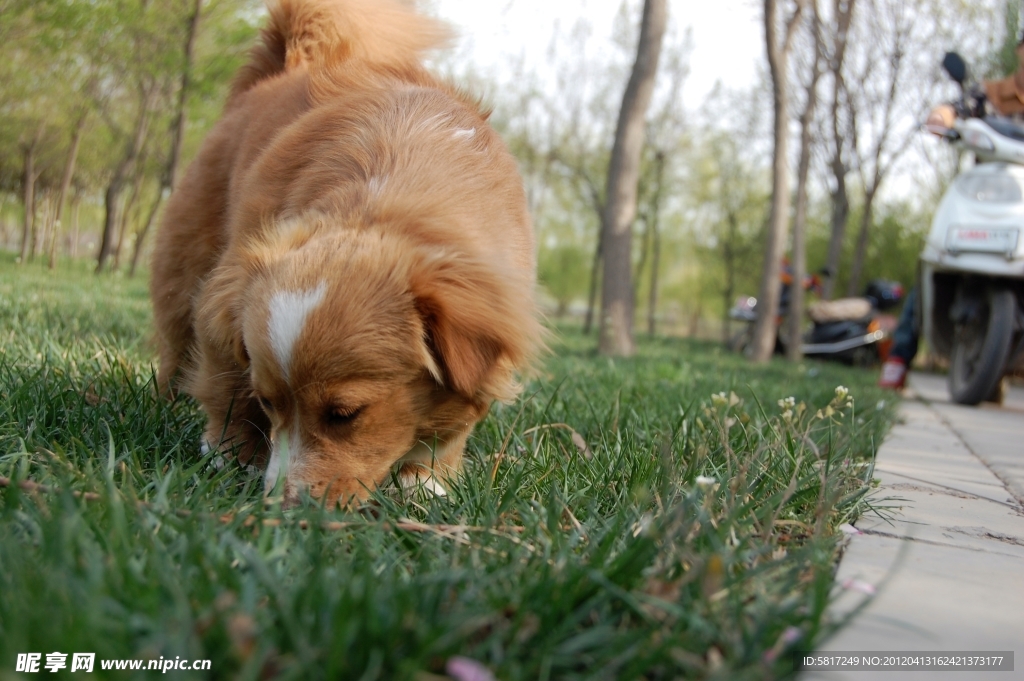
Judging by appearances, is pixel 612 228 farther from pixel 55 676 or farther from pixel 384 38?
pixel 55 676

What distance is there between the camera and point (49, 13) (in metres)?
5.84

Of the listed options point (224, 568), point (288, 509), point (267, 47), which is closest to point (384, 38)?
point (267, 47)

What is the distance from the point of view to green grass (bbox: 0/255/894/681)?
1.12m

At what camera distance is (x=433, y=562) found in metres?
1.59

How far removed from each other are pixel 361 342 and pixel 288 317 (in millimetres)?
200

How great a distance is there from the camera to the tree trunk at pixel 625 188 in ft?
25.4

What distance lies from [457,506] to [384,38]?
2442mm

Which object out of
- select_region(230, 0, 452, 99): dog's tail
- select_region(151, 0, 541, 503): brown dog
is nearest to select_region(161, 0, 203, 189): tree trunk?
select_region(230, 0, 452, 99): dog's tail

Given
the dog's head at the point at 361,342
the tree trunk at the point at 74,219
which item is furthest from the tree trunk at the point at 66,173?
the dog's head at the point at 361,342

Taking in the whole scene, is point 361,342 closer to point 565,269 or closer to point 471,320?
point 471,320

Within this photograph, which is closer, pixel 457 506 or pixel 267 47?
pixel 457 506

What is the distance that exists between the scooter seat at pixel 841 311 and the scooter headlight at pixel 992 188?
775cm

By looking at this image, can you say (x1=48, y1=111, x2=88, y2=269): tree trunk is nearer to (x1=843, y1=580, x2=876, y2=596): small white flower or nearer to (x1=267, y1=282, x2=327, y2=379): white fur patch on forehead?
(x1=267, y1=282, x2=327, y2=379): white fur patch on forehead

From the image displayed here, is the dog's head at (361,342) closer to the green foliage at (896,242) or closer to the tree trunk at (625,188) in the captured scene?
the tree trunk at (625,188)
